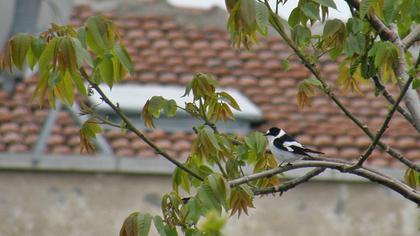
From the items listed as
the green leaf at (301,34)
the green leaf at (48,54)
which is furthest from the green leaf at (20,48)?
the green leaf at (301,34)

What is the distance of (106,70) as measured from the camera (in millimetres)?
5254

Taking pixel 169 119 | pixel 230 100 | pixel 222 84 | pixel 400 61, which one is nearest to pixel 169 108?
pixel 230 100

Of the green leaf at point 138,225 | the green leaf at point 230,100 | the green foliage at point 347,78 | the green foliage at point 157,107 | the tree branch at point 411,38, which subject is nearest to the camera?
the green leaf at point 138,225

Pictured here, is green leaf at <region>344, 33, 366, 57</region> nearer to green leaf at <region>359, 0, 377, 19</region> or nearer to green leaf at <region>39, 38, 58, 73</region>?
green leaf at <region>359, 0, 377, 19</region>

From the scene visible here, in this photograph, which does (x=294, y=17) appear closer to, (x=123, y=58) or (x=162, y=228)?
(x=123, y=58)

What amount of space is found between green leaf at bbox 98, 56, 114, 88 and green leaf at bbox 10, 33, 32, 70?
0.32 meters

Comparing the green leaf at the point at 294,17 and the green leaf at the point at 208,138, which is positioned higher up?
the green leaf at the point at 294,17

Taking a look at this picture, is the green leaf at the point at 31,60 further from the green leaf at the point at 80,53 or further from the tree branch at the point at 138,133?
the green leaf at the point at 80,53

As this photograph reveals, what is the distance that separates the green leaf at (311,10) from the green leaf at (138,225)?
3.43 ft

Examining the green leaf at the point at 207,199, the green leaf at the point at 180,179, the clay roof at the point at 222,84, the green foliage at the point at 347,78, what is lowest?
the clay roof at the point at 222,84

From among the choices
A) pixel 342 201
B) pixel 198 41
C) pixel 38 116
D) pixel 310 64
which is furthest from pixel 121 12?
pixel 310 64

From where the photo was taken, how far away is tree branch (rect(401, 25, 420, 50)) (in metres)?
5.69

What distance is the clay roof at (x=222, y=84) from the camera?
12.9m

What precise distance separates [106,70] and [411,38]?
1422mm
